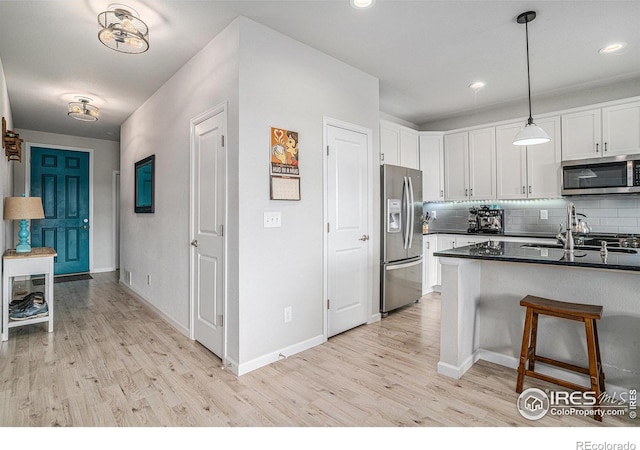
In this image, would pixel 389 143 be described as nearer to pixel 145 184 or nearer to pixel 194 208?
pixel 194 208

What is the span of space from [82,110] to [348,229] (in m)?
3.69

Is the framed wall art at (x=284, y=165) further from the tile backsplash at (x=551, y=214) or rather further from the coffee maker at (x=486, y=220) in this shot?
the tile backsplash at (x=551, y=214)

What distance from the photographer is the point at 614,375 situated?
2.04 m

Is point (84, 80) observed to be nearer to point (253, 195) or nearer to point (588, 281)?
point (253, 195)

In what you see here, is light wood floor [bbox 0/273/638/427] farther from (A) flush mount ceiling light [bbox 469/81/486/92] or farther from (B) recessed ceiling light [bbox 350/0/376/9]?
(A) flush mount ceiling light [bbox 469/81/486/92]

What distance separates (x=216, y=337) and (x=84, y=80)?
3226 mm

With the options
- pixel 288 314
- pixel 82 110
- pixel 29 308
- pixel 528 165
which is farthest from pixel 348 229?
pixel 82 110

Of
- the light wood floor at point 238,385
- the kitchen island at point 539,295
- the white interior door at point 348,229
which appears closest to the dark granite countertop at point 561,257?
the kitchen island at point 539,295

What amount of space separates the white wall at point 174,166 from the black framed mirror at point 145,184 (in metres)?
0.10

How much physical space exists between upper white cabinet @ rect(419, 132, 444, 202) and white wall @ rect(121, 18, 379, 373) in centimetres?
167

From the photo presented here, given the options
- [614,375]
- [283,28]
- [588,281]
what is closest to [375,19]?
[283,28]

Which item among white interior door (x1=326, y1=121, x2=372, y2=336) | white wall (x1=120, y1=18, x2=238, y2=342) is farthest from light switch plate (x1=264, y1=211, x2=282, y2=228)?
white interior door (x1=326, y1=121, x2=372, y2=336)

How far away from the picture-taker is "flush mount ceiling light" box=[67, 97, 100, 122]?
4.13 m

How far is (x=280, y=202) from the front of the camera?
2682mm
